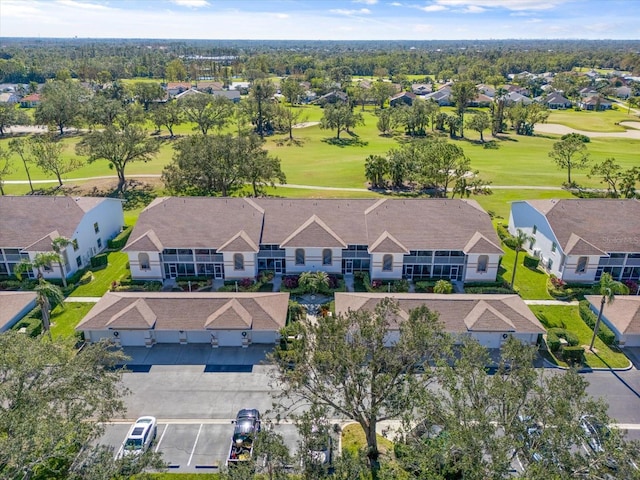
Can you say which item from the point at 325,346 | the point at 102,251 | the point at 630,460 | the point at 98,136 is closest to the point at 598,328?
the point at 630,460

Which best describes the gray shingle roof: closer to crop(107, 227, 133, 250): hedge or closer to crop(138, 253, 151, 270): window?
crop(138, 253, 151, 270): window

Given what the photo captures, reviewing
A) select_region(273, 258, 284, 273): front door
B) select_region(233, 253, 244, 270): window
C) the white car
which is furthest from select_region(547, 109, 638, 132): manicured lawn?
the white car

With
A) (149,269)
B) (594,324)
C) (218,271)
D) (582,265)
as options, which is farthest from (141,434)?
(582,265)

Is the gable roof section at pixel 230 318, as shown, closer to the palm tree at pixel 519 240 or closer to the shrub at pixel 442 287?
the shrub at pixel 442 287

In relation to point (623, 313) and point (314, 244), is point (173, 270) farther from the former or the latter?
point (623, 313)

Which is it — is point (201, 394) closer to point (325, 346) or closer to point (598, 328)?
point (325, 346)

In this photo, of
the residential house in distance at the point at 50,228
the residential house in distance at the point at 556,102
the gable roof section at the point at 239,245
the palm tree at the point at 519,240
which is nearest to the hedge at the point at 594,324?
the palm tree at the point at 519,240
